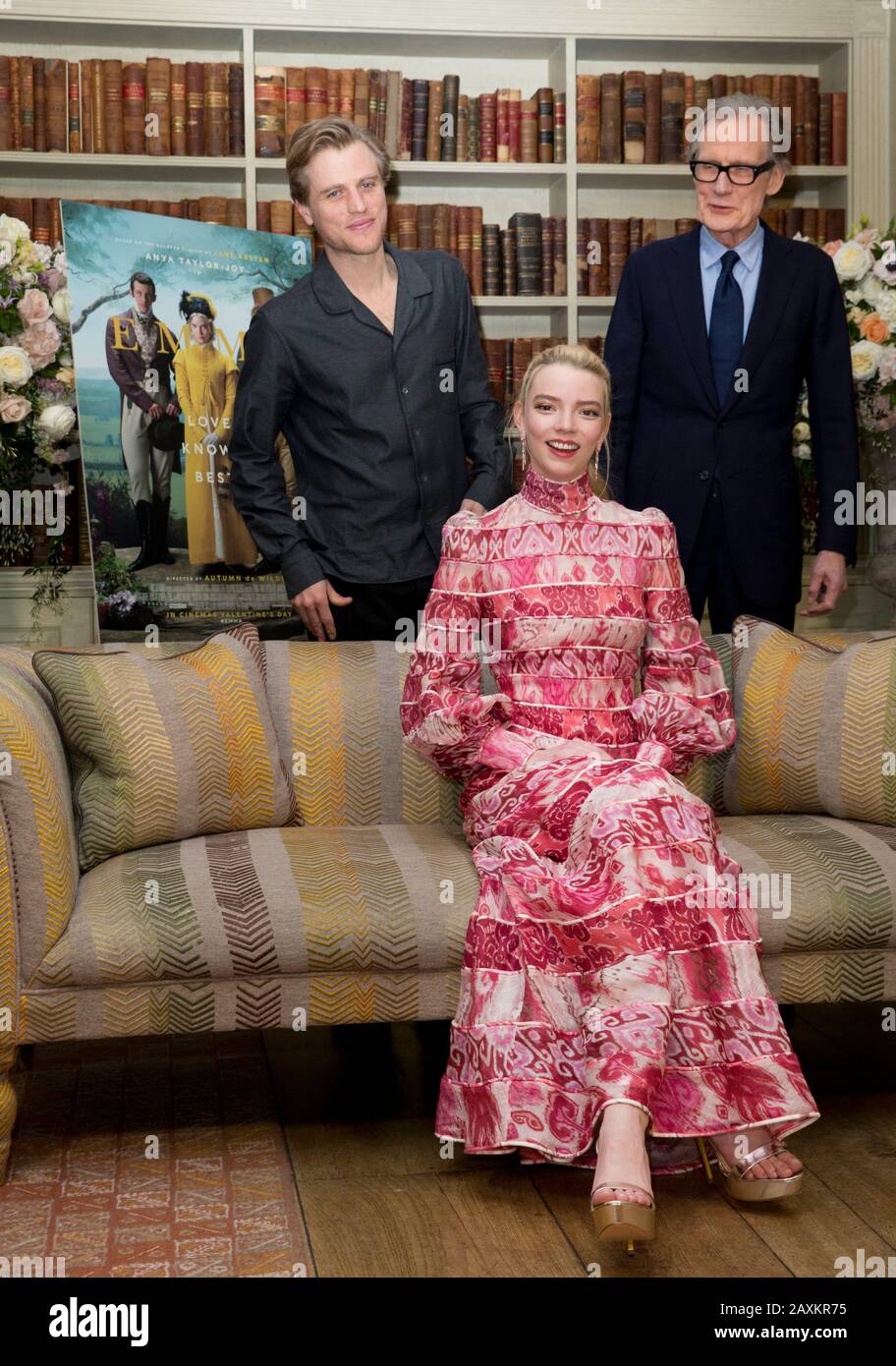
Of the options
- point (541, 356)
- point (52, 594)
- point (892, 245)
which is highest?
point (892, 245)

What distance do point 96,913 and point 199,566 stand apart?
1.52m

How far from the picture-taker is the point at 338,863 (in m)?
2.31

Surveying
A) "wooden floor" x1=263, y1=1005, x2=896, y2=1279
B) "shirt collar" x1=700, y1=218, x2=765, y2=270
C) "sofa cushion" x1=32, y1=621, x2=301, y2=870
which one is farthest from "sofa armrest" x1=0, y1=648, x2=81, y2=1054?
"shirt collar" x1=700, y1=218, x2=765, y2=270

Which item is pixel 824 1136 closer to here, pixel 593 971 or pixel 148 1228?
pixel 593 971

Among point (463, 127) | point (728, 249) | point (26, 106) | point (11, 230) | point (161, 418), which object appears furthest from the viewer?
point (463, 127)

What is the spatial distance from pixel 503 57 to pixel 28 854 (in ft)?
10.5

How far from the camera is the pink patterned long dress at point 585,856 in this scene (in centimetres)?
201

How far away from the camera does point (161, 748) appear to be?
2438mm

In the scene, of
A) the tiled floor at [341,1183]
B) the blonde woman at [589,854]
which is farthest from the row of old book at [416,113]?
the tiled floor at [341,1183]

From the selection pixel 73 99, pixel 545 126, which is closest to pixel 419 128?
pixel 545 126

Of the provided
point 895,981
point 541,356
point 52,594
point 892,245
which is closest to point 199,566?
point 52,594

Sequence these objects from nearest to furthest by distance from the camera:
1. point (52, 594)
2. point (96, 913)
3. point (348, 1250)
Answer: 1. point (348, 1250)
2. point (96, 913)
3. point (52, 594)

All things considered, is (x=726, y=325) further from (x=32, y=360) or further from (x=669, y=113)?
(x=669, y=113)

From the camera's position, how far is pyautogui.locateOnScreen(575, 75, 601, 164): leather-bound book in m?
4.34
